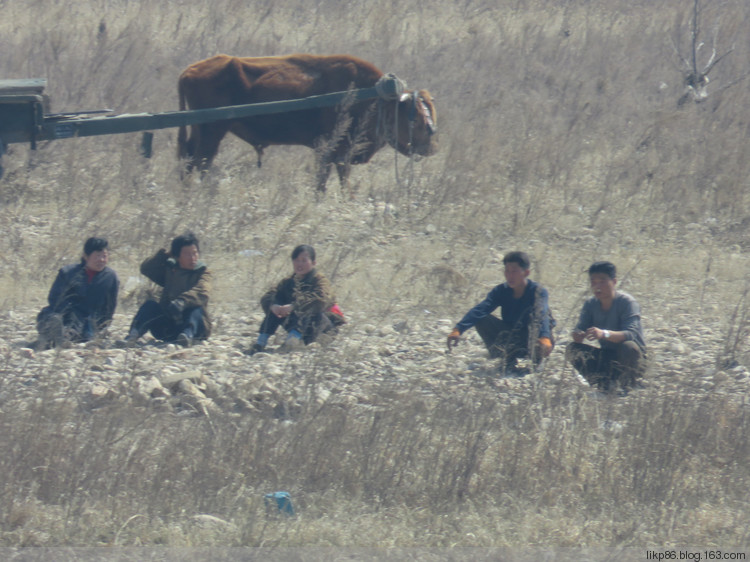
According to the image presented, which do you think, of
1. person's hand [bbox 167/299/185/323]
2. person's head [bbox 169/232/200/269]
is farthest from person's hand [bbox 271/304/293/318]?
person's head [bbox 169/232/200/269]

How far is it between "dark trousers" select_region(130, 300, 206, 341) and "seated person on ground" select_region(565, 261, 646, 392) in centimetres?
265

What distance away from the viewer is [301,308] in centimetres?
684

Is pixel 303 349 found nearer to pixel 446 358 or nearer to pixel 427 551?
pixel 446 358

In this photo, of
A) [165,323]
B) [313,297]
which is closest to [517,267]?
[313,297]

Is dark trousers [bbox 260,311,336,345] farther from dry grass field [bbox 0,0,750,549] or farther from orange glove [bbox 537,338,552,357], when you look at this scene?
orange glove [bbox 537,338,552,357]

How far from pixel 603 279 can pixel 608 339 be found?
417 millimetres

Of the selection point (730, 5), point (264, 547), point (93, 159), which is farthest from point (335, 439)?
point (730, 5)

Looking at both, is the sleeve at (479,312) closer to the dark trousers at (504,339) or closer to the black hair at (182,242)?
the dark trousers at (504,339)

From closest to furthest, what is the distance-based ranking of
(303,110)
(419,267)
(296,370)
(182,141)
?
(296,370)
(419,267)
(303,110)
(182,141)

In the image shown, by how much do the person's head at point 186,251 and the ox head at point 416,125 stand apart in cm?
404

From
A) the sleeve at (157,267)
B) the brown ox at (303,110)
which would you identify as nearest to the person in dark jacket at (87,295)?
the sleeve at (157,267)

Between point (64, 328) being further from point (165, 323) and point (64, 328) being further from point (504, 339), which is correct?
point (504, 339)

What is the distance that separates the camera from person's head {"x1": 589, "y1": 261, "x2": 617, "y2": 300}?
21.2 feet

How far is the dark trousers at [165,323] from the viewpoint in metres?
7.04
